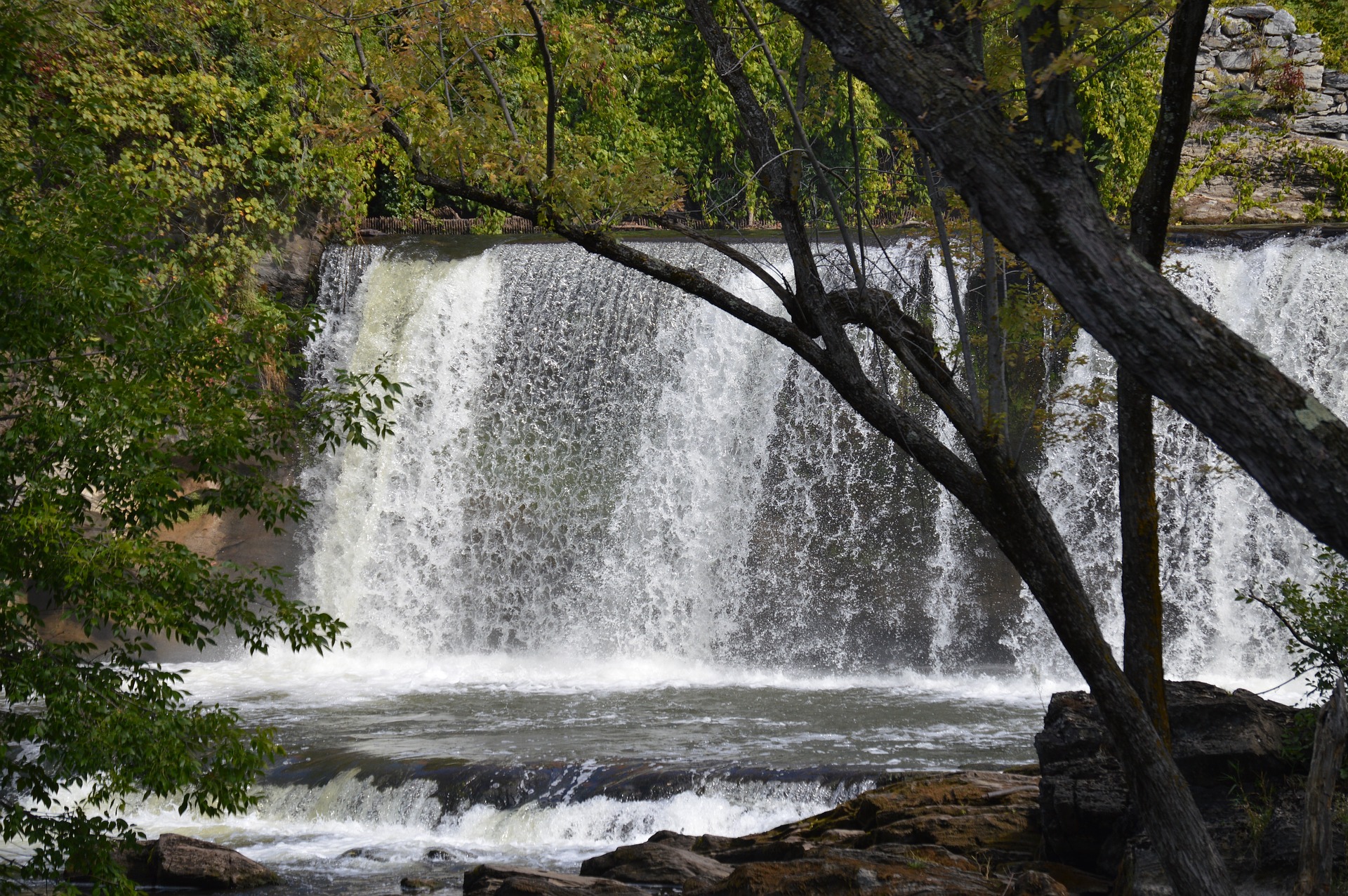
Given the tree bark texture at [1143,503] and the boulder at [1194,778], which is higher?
the tree bark texture at [1143,503]

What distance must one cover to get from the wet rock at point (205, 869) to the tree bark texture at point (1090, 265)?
610 centimetres

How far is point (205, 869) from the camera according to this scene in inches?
293

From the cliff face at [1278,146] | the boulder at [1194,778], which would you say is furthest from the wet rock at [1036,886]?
the cliff face at [1278,146]

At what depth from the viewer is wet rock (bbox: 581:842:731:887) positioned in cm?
662

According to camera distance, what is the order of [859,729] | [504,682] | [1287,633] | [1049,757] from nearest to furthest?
[1049,757], [859,729], [1287,633], [504,682]

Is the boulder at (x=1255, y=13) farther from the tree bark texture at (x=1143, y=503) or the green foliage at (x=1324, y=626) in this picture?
the tree bark texture at (x=1143, y=503)

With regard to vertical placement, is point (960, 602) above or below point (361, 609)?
above

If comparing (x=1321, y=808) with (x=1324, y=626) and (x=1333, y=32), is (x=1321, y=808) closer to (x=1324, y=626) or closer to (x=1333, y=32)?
(x=1324, y=626)

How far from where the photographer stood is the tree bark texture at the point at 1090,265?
2.82m

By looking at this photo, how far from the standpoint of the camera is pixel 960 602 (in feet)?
46.8

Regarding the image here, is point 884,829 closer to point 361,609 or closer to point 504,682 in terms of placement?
point 504,682

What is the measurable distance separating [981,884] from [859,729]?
5.10 m

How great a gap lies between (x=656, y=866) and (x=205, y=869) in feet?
9.40

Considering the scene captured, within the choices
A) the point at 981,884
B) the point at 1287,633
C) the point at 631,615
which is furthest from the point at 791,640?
the point at 981,884
